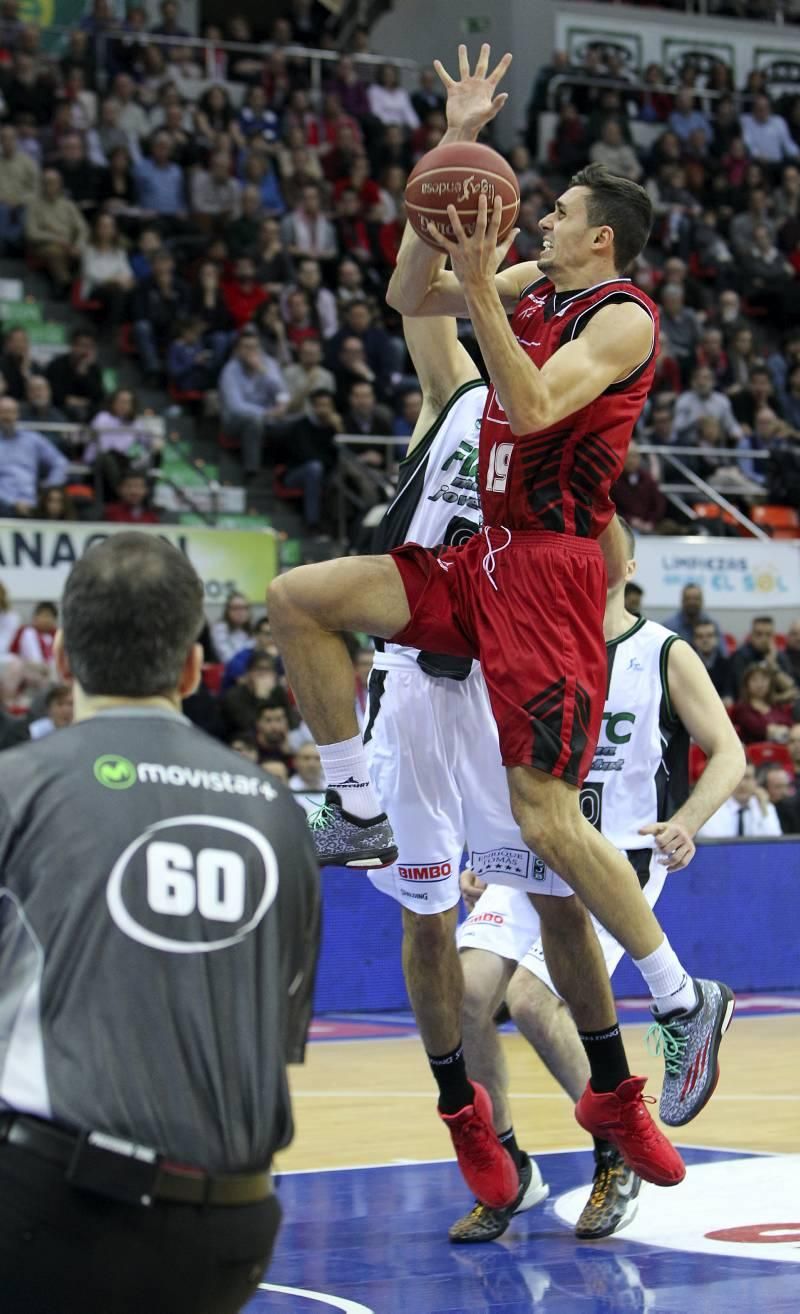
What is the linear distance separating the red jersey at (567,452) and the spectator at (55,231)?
38.7ft

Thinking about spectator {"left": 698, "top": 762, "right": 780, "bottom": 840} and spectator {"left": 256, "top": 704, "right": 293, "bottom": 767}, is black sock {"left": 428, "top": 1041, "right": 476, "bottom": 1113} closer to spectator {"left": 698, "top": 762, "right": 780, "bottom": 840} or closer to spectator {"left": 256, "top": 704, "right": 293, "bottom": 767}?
spectator {"left": 256, "top": 704, "right": 293, "bottom": 767}

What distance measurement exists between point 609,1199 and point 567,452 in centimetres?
207

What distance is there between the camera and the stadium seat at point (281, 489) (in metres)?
15.6

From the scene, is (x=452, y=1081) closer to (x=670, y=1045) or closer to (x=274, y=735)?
(x=670, y=1045)

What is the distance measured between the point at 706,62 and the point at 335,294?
895 cm

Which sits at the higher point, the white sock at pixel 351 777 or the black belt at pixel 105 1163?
the black belt at pixel 105 1163

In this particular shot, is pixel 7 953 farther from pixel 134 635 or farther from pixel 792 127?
pixel 792 127

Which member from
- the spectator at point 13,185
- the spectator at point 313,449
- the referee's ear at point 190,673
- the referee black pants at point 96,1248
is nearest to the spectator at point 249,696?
the spectator at point 313,449

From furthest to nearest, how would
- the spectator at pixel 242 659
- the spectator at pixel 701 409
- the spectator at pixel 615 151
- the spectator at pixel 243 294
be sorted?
the spectator at pixel 615 151
the spectator at pixel 701 409
the spectator at pixel 243 294
the spectator at pixel 242 659

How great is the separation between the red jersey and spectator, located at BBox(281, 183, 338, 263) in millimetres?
12776

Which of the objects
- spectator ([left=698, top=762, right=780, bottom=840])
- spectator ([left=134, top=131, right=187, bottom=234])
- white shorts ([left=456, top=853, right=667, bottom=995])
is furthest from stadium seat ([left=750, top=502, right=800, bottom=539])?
white shorts ([left=456, top=853, right=667, bottom=995])

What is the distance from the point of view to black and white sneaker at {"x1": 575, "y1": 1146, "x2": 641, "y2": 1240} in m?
5.11

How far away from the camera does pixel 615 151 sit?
21125 mm

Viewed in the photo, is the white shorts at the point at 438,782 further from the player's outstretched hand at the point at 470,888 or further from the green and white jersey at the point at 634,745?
the player's outstretched hand at the point at 470,888
